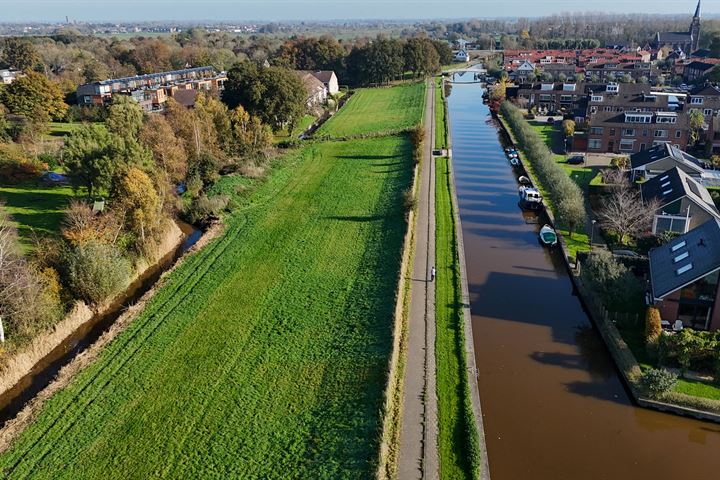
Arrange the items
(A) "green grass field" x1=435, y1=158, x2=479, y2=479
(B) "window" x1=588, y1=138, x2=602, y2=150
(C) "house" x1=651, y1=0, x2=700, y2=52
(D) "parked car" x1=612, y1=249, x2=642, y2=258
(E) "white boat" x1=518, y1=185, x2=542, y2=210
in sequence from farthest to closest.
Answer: (C) "house" x1=651, y1=0, x2=700, y2=52 → (B) "window" x1=588, y1=138, x2=602, y2=150 → (E) "white boat" x1=518, y1=185, x2=542, y2=210 → (D) "parked car" x1=612, y1=249, x2=642, y2=258 → (A) "green grass field" x1=435, y1=158, x2=479, y2=479

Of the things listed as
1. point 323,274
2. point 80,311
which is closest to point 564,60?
point 323,274

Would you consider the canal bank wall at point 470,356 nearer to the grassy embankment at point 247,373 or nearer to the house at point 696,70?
the grassy embankment at point 247,373

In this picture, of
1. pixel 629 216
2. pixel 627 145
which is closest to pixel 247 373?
pixel 629 216

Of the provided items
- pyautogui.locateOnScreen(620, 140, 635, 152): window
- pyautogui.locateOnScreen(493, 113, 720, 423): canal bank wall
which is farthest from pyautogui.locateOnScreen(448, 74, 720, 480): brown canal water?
pyautogui.locateOnScreen(620, 140, 635, 152): window

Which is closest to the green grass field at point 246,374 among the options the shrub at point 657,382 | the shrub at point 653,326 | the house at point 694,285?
the shrub at point 657,382

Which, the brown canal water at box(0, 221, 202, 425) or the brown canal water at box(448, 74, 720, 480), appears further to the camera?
the brown canal water at box(0, 221, 202, 425)

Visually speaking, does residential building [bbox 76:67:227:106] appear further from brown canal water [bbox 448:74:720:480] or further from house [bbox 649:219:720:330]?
house [bbox 649:219:720:330]

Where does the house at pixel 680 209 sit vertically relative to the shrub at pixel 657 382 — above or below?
above

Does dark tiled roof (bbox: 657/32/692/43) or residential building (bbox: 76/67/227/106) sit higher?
dark tiled roof (bbox: 657/32/692/43)
